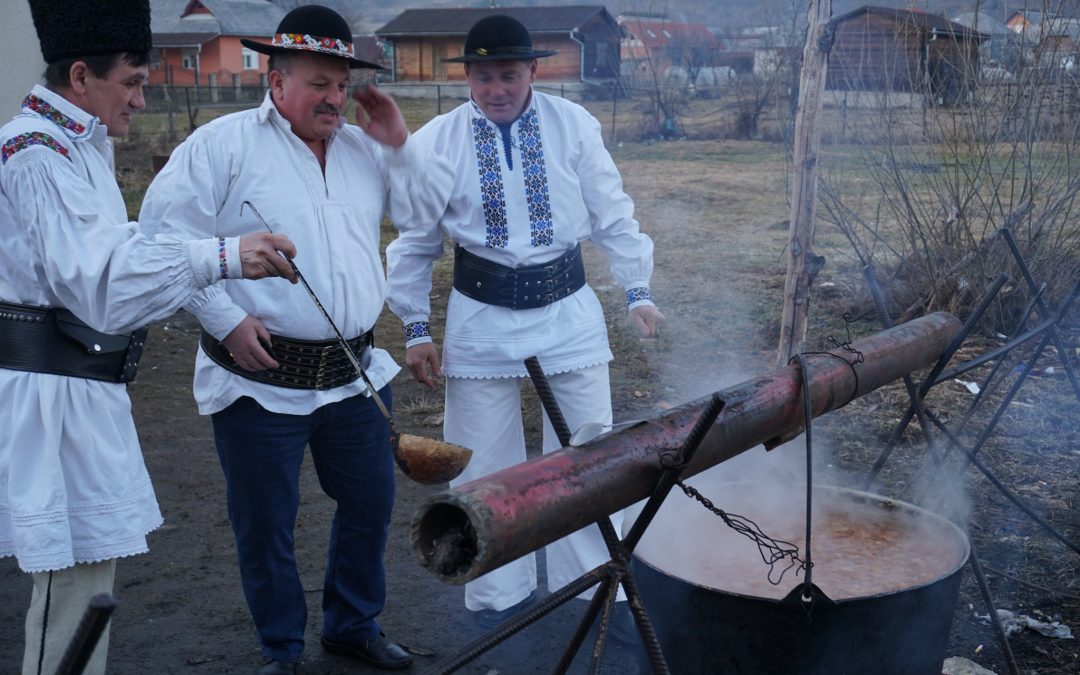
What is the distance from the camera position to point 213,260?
2510mm

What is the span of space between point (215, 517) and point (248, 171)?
2.53 meters

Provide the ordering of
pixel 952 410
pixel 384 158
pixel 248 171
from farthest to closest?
pixel 952 410
pixel 384 158
pixel 248 171

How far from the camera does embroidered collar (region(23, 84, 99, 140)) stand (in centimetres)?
250

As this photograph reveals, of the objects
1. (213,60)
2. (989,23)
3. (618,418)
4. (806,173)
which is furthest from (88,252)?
(213,60)

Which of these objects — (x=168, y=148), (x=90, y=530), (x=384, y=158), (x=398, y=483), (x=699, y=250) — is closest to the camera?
(x=90, y=530)

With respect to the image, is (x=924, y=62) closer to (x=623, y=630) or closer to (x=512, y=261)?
(x=512, y=261)

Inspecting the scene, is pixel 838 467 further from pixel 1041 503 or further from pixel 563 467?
pixel 563 467

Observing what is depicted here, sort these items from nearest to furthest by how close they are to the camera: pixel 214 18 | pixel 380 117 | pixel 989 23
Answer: pixel 380 117 < pixel 989 23 < pixel 214 18

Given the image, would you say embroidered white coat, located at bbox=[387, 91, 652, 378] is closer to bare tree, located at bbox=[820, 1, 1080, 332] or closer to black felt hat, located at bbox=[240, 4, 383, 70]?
black felt hat, located at bbox=[240, 4, 383, 70]

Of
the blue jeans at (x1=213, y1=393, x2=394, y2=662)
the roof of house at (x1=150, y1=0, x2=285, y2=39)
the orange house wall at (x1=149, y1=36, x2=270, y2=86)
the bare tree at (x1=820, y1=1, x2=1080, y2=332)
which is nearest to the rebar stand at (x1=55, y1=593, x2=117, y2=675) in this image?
the blue jeans at (x1=213, y1=393, x2=394, y2=662)

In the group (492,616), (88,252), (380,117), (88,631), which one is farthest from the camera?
(492,616)

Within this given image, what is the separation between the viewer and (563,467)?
6.66ft

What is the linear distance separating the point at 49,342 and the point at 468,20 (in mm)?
46207

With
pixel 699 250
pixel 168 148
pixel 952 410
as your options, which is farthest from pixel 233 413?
pixel 168 148
